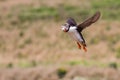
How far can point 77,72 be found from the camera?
31.7m

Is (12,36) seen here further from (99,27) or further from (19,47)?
(99,27)

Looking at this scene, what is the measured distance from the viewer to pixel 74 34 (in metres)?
3.20

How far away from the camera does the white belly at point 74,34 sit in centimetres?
317

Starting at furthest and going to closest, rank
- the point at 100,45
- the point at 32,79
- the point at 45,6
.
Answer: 1. the point at 45,6
2. the point at 100,45
3. the point at 32,79

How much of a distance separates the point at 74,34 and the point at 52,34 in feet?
148

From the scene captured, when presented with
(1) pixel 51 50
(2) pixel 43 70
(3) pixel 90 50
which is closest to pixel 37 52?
(1) pixel 51 50

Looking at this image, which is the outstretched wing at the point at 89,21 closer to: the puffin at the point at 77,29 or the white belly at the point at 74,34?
the puffin at the point at 77,29

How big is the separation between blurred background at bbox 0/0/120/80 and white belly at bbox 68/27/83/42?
33776 mm

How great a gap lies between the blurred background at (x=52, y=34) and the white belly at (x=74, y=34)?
111ft

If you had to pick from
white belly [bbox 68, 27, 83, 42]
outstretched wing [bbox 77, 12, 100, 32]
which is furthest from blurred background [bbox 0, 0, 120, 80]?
white belly [bbox 68, 27, 83, 42]

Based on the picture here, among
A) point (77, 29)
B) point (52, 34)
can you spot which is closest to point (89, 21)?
point (77, 29)

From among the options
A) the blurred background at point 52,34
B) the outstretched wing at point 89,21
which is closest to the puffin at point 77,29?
the outstretched wing at point 89,21

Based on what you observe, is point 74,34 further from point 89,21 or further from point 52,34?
point 52,34

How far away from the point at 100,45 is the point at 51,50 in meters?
3.70
